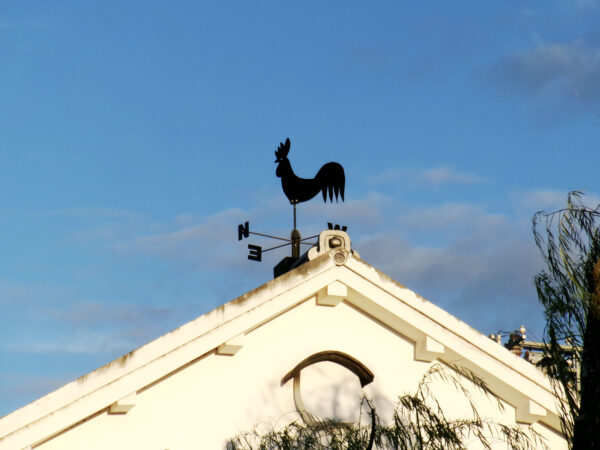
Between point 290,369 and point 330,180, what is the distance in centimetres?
437

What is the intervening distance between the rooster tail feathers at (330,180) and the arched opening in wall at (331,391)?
3857mm

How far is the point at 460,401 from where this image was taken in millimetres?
17125

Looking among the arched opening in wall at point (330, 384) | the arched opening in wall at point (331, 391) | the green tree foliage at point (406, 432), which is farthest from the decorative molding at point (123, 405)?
the arched opening in wall at point (331, 391)

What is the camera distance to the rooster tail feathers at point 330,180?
19.5m

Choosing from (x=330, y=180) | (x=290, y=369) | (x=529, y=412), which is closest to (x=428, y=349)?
(x=529, y=412)

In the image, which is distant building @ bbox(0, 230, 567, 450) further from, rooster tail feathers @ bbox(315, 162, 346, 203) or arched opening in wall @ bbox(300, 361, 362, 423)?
rooster tail feathers @ bbox(315, 162, 346, 203)

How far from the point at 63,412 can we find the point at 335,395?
4353 millimetres

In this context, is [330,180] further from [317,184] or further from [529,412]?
[529,412]

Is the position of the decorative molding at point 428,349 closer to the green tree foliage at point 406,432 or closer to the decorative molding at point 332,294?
the green tree foliage at point 406,432

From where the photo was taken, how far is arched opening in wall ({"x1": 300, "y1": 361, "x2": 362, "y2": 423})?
16.5 meters

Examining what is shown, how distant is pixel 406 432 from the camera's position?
13906 millimetres

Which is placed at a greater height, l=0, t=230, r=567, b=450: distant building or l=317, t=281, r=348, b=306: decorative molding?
l=317, t=281, r=348, b=306: decorative molding

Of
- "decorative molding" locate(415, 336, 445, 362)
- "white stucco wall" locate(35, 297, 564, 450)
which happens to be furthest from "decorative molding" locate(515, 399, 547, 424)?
"decorative molding" locate(415, 336, 445, 362)

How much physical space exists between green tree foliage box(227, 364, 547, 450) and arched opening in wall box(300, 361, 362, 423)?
20 centimetres
